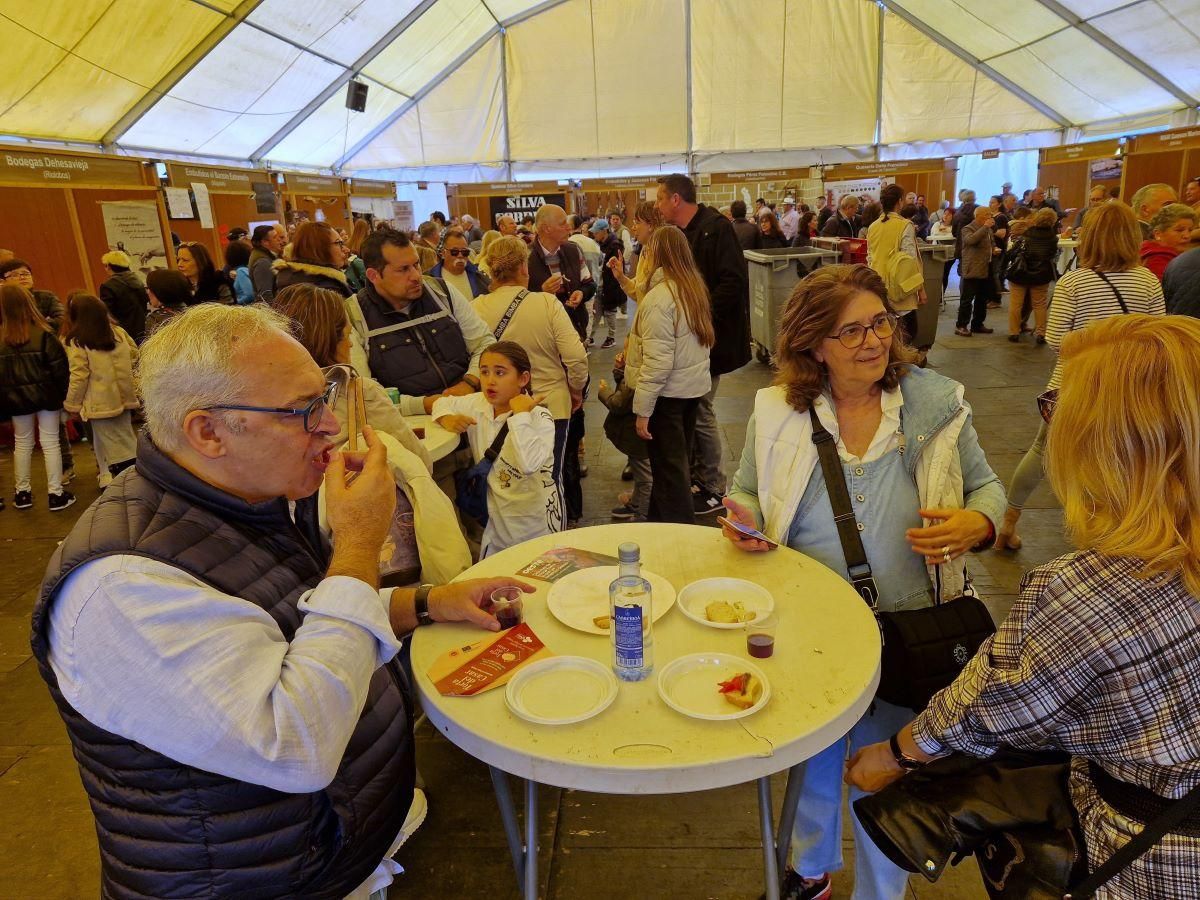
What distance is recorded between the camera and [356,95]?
1652 cm

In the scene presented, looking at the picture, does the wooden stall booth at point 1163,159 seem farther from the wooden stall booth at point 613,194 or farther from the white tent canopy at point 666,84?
the wooden stall booth at point 613,194

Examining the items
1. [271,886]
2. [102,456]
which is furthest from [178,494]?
[102,456]

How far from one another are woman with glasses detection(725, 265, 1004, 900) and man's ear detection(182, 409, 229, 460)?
1.29 metres

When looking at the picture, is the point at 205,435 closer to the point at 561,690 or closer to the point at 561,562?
the point at 561,690

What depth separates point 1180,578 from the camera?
100 cm

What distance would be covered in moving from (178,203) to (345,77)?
9.67 metres

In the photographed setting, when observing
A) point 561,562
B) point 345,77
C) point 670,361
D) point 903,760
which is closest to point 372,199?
point 345,77

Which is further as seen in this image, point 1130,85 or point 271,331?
point 1130,85

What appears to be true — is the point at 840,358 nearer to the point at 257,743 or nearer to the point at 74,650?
the point at 257,743

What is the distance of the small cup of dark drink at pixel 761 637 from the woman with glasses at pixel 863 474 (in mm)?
364

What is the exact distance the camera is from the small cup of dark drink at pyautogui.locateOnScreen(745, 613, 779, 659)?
Answer: 147 cm

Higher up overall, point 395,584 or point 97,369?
point 97,369

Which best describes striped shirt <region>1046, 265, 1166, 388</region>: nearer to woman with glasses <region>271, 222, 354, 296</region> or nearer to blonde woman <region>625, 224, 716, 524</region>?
blonde woman <region>625, 224, 716, 524</region>

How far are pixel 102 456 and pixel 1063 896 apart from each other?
20.3ft
